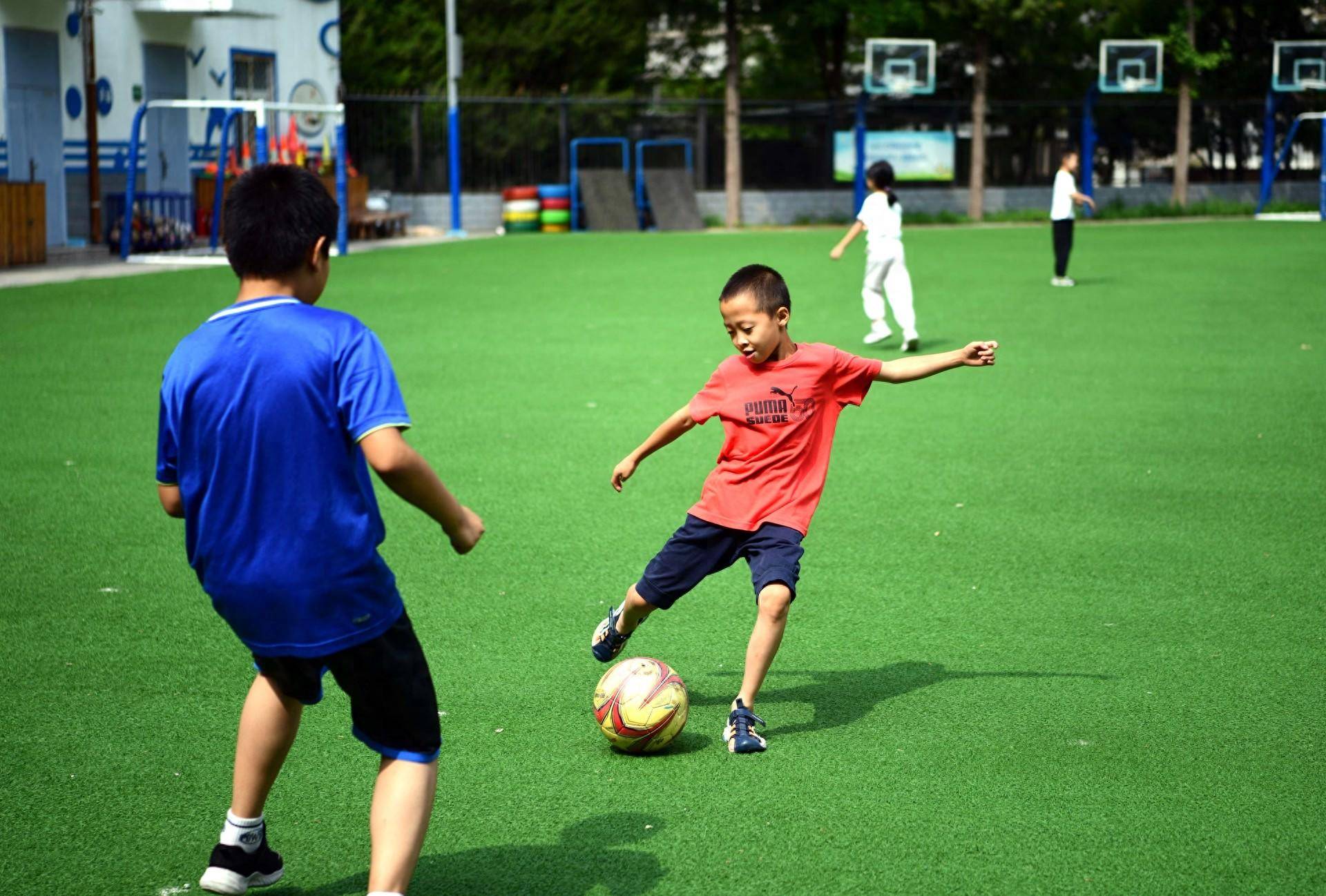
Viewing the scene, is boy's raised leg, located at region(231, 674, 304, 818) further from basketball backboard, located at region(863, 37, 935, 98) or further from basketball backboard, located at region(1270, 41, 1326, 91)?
basketball backboard, located at region(1270, 41, 1326, 91)

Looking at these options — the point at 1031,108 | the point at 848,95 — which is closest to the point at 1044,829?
the point at 1031,108

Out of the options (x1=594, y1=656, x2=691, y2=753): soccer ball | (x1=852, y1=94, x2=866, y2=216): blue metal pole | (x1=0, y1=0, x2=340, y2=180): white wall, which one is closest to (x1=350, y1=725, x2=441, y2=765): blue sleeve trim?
(x1=594, y1=656, x2=691, y2=753): soccer ball

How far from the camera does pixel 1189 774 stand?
14.1 feet

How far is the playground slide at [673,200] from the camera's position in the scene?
37125 mm

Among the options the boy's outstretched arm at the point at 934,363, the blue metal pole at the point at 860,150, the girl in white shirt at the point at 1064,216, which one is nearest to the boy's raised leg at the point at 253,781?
the boy's outstretched arm at the point at 934,363

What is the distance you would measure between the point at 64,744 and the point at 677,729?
6.24ft

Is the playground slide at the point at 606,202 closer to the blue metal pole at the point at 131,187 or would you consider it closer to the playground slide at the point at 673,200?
the playground slide at the point at 673,200

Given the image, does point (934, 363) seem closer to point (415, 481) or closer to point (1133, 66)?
point (415, 481)

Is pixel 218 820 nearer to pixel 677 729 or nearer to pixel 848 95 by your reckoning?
pixel 677 729

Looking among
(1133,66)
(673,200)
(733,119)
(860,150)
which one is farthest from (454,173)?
(1133,66)

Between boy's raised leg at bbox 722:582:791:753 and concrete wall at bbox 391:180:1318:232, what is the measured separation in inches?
1312

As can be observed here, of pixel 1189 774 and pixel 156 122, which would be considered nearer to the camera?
pixel 1189 774

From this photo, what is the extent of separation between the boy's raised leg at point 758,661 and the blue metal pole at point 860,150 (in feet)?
113

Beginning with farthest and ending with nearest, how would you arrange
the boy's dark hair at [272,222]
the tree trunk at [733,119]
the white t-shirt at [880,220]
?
the tree trunk at [733,119] → the white t-shirt at [880,220] → the boy's dark hair at [272,222]
